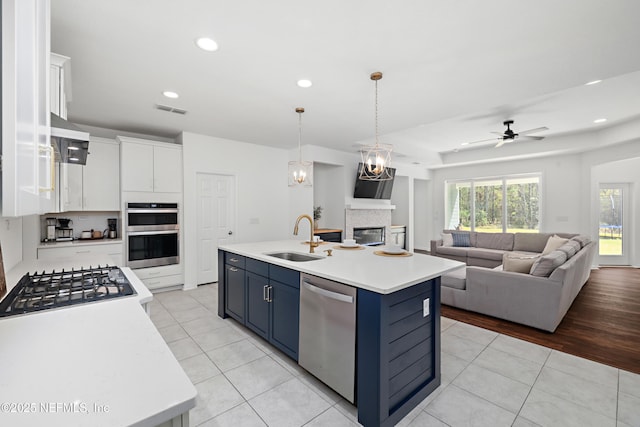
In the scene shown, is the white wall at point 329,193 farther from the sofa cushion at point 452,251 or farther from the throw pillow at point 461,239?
the throw pillow at point 461,239

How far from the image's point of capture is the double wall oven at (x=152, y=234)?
13.4 ft

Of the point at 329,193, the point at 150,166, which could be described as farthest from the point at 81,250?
the point at 329,193

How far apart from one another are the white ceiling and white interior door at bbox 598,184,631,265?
10.9 feet

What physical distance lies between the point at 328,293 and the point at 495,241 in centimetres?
578

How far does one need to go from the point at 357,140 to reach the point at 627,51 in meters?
3.44

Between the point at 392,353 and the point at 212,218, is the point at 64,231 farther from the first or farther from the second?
the point at 392,353

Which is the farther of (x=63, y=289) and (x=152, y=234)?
(x=152, y=234)

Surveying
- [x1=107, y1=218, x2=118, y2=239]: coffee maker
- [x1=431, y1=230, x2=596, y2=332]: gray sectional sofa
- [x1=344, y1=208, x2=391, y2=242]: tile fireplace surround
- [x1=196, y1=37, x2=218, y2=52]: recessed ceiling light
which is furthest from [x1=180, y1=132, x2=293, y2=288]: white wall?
[x1=431, y1=230, x2=596, y2=332]: gray sectional sofa

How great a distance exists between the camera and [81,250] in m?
3.70

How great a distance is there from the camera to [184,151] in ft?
14.8

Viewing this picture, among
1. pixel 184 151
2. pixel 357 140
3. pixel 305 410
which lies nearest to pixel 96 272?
pixel 305 410

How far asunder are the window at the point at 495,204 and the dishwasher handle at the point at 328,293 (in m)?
6.81

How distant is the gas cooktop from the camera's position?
1.27 meters

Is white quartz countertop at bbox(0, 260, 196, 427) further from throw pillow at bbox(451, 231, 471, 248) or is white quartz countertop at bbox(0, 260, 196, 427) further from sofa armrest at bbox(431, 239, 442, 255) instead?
throw pillow at bbox(451, 231, 471, 248)
